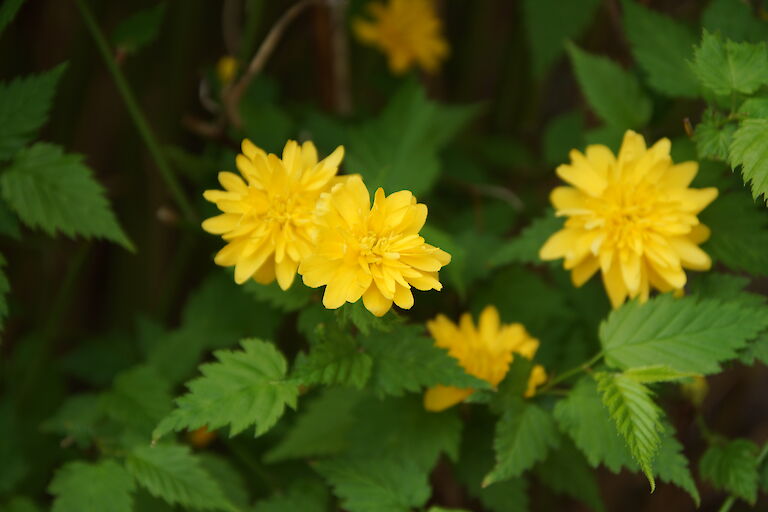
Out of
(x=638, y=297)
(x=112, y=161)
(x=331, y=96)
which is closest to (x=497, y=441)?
(x=638, y=297)

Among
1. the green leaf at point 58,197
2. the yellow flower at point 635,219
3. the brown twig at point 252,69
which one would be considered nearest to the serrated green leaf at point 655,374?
the yellow flower at point 635,219

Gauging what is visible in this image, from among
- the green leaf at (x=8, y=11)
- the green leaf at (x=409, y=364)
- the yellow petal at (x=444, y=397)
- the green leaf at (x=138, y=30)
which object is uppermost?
the green leaf at (x=8, y=11)

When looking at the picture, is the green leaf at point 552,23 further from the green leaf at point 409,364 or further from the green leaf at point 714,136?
the green leaf at point 409,364

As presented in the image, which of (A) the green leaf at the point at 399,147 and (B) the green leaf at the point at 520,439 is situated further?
(A) the green leaf at the point at 399,147

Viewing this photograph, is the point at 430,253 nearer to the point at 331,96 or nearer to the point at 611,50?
the point at 331,96

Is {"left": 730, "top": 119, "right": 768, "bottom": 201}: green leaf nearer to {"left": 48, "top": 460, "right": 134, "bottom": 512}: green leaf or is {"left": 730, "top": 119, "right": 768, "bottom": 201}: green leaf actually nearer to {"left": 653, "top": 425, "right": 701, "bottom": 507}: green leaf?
{"left": 653, "top": 425, "right": 701, "bottom": 507}: green leaf
